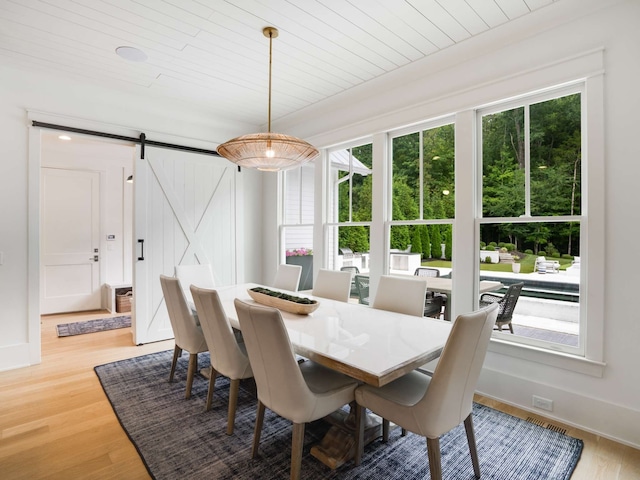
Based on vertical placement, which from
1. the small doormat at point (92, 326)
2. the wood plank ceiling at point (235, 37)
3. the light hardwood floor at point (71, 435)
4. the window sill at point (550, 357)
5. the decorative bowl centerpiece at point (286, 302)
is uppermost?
the wood plank ceiling at point (235, 37)

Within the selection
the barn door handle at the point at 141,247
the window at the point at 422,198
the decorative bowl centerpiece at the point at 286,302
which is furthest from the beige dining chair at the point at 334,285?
the barn door handle at the point at 141,247

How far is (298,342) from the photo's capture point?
1913 mm

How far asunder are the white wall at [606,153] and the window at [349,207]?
1.22 metres

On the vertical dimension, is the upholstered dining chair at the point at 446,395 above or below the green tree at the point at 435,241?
below

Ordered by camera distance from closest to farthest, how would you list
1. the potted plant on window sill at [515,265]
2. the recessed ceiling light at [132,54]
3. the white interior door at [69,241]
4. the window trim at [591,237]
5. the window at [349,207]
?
the window trim at [591,237] → the potted plant on window sill at [515,265] → the recessed ceiling light at [132,54] → the window at [349,207] → the white interior door at [69,241]

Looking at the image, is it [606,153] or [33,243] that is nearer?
[606,153]

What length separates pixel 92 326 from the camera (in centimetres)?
478

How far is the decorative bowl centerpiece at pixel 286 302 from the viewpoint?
8.23ft

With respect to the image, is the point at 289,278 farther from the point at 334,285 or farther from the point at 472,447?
the point at 472,447

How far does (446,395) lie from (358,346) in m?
0.48

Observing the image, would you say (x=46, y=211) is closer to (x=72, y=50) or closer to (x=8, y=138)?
(x=8, y=138)

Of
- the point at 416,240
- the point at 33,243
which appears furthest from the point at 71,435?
the point at 416,240

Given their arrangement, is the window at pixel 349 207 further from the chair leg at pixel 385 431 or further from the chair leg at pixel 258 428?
the chair leg at pixel 258 428

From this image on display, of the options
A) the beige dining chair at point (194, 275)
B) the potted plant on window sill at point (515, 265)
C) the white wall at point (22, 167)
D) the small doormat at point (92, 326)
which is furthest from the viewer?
the small doormat at point (92, 326)
